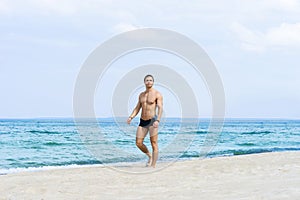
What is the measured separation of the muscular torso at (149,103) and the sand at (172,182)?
3.80ft

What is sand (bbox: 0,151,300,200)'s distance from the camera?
635 cm

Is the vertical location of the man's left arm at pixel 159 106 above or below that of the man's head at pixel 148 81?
below

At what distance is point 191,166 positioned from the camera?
973 centimetres

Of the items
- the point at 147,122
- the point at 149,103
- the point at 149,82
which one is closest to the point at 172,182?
the point at 147,122

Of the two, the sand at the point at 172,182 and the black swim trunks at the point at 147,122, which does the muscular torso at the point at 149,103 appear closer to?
the black swim trunks at the point at 147,122

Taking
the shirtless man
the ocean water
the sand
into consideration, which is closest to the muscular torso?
the shirtless man

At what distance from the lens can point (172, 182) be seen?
25.2 ft

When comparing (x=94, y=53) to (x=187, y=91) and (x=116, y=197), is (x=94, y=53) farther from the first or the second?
(x=116, y=197)

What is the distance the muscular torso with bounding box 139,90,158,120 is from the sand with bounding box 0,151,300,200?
116cm

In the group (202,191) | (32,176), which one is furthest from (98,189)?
(32,176)

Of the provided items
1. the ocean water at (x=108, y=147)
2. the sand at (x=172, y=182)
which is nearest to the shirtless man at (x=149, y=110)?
the sand at (x=172, y=182)

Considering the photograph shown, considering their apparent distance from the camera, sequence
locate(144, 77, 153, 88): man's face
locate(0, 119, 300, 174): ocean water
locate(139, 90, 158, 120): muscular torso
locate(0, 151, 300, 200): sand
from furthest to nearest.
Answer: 1. locate(0, 119, 300, 174): ocean water
2. locate(139, 90, 158, 120): muscular torso
3. locate(144, 77, 153, 88): man's face
4. locate(0, 151, 300, 200): sand

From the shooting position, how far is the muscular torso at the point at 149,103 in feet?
29.9

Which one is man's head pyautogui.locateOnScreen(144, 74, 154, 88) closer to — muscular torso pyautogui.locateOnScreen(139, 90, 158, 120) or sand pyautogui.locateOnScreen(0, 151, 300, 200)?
muscular torso pyautogui.locateOnScreen(139, 90, 158, 120)
